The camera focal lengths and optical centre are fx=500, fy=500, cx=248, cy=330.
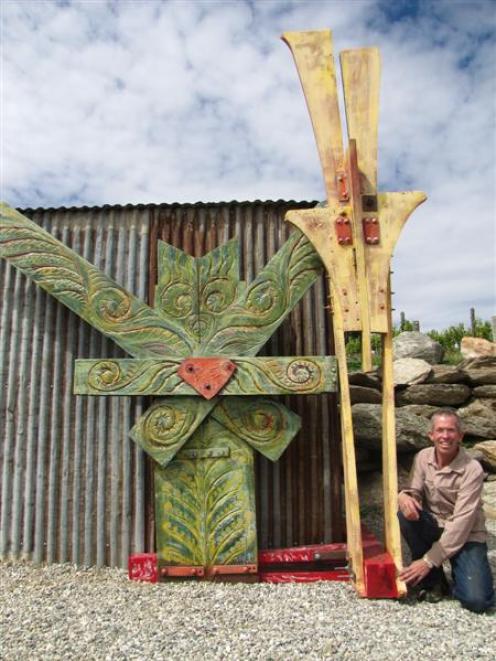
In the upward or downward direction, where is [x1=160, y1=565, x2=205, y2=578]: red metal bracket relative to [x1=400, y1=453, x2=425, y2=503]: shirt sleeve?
downward

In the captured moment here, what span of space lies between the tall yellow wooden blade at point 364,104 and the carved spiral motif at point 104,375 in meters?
2.33

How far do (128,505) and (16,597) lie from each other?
3.33 feet

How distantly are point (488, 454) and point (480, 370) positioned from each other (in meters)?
1.26

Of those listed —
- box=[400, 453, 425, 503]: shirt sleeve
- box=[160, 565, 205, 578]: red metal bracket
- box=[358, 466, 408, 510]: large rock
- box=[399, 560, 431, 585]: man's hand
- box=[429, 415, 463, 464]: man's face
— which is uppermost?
box=[429, 415, 463, 464]: man's face

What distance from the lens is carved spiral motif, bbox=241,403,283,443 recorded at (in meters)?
3.76

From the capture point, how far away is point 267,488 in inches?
163

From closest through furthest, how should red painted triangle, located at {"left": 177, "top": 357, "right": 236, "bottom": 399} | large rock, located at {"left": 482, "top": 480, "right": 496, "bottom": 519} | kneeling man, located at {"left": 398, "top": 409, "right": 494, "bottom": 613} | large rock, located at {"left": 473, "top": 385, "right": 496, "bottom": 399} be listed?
kneeling man, located at {"left": 398, "top": 409, "right": 494, "bottom": 613} → red painted triangle, located at {"left": 177, "top": 357, "right": 236, "bottom": 399} → large rock, located at {"left": 482, "top": 480, "right": 496, "bottom": 519} → large rock, located at {"left": 473, "top": 385, "right": 496, "bottom": 399}

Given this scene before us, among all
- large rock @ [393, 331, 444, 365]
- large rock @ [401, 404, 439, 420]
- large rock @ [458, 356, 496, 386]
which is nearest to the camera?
large rock @ [401, 404, 439, 420]

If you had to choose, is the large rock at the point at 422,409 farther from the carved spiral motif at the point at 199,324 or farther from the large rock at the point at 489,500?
the carved spiral motif at the point at 199,324

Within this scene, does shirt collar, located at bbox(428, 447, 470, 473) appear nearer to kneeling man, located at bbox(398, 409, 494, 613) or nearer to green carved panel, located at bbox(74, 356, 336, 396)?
kneeling man, located at bbox(398, 409, 494, 613)

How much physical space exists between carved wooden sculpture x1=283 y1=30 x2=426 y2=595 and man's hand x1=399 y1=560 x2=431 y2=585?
213 mm

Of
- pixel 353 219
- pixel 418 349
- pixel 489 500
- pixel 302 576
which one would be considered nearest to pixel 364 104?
pixel 353 219

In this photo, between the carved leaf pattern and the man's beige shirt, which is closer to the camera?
the man's beige shirt

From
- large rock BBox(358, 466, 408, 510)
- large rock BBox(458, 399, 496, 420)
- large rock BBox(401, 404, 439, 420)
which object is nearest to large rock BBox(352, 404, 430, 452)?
large rock BBox(358, 466, 408, 510)
